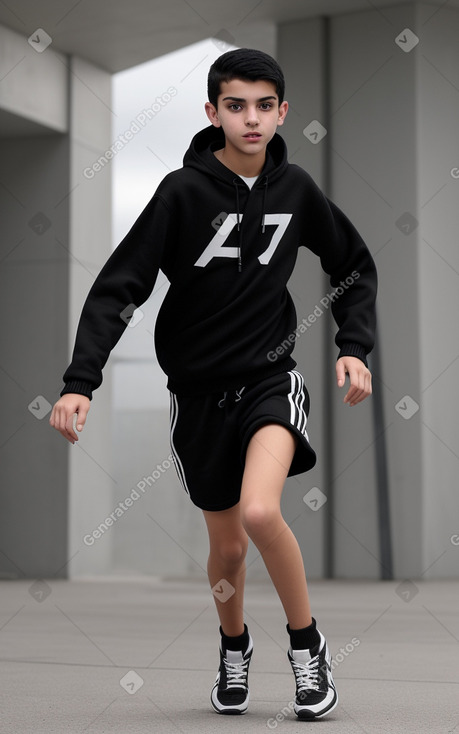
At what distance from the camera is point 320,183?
8.12 m

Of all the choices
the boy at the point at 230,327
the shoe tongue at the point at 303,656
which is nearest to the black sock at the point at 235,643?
the boy at the point at 230,327

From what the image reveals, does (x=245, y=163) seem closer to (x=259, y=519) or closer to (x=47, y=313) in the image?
(x=259, y=519)

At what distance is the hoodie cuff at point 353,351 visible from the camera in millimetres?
2613

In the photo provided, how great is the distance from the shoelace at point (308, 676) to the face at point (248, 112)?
43.3 inches

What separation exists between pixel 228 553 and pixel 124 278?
2.13 ft

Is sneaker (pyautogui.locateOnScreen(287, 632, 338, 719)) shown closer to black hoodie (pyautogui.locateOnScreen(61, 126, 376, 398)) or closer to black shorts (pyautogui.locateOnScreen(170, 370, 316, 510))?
black shorts (pyautogui.locateOnScreen(170, 370, 316, 510))

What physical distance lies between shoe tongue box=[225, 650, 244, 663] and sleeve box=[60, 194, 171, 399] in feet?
2.35

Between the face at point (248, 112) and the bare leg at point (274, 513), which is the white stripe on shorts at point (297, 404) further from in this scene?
the face at point (248, 112)

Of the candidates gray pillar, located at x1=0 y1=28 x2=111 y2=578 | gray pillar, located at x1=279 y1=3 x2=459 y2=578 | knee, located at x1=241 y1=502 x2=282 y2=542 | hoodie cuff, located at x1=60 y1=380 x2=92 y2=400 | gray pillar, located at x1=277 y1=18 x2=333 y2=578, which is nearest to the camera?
knee, located at x1=241 y1=502 x2=282 y2=542

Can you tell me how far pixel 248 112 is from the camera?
2502 millimetres

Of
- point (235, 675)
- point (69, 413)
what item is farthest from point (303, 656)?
point (69, 413)

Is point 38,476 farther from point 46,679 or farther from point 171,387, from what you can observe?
point 171,387

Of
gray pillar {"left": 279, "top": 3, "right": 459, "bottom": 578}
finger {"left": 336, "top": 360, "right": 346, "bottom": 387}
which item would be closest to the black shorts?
finger {"left": 336, "top": 360, "right": 346, "bottom": 387}

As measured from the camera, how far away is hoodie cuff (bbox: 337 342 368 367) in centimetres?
261
